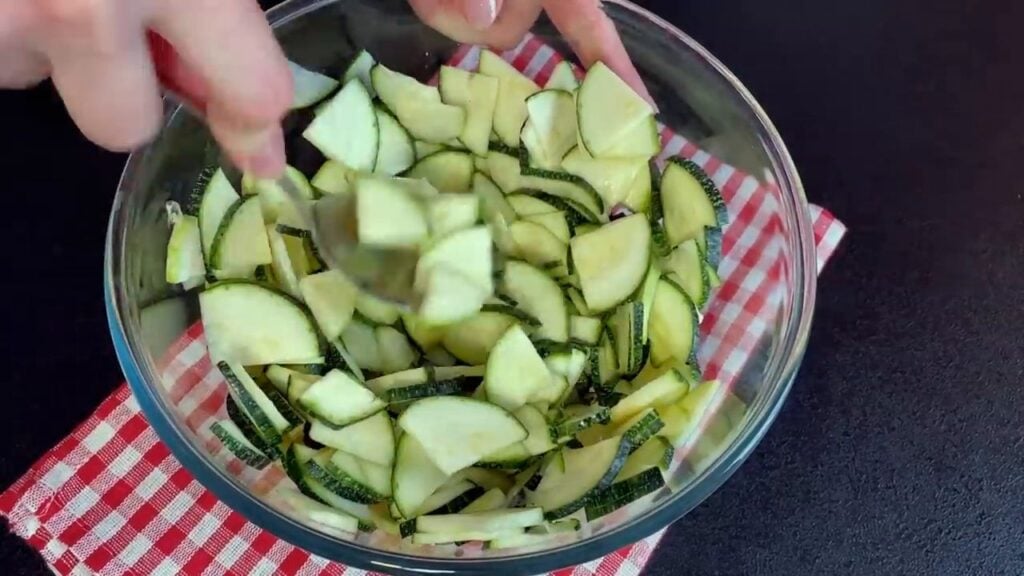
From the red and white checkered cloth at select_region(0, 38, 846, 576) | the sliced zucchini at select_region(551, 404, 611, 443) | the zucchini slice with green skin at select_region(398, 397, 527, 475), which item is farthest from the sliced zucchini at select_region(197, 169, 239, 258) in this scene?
the sliced zucchini at select_region(551, 404, 611, 443)

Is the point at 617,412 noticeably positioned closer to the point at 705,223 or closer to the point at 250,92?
the point at 705,223

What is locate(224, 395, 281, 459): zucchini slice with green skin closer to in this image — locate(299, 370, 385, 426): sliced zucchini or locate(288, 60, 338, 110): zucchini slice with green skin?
locate(299, 370, 385, 426): sliced zucchini

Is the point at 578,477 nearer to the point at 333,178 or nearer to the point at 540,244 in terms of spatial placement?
the point at 540,244

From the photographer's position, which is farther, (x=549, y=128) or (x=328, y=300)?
(x=549, y=128)

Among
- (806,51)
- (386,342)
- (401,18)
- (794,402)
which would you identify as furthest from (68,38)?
(806,51)

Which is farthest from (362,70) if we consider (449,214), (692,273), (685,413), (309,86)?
(685,413)

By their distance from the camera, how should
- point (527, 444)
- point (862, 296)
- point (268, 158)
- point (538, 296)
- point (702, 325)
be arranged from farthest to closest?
point (862, 296) → point (702, 325) → point (538, 296) → point (527, 444) → point (268, 158)
